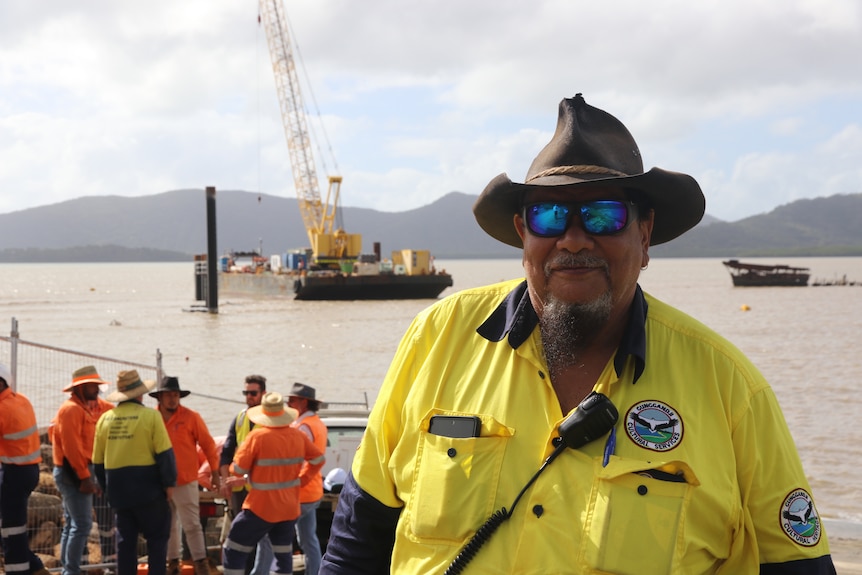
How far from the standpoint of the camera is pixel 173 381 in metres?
6.65

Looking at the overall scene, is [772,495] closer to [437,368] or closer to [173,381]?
[437,368]

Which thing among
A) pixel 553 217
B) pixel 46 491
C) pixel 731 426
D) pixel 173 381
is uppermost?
pixel 553 217

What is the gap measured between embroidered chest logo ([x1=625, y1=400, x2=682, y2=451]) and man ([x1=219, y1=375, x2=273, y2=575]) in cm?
468

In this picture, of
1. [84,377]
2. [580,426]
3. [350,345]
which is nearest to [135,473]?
[84,377]

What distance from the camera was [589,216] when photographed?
213 cm

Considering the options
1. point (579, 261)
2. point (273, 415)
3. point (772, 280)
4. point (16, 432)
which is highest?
point (579, 261)

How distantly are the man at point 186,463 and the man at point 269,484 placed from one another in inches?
34.8

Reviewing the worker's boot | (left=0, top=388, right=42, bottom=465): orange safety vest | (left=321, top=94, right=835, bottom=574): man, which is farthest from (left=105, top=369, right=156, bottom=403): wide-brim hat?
(left=321, top=94, right=835, bottom=574): man

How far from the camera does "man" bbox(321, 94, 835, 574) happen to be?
6.17 ft

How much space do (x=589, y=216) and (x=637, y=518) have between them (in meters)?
0.70

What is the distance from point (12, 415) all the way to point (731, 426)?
5466 mm

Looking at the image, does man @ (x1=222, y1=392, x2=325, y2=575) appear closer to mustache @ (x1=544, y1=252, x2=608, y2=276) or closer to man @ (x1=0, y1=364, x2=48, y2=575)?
man @ (x1=0, y1=364, x2=48, y2=575)

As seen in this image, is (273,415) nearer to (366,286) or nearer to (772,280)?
(366,286)

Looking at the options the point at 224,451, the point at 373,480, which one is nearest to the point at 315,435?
the point at 224,451
